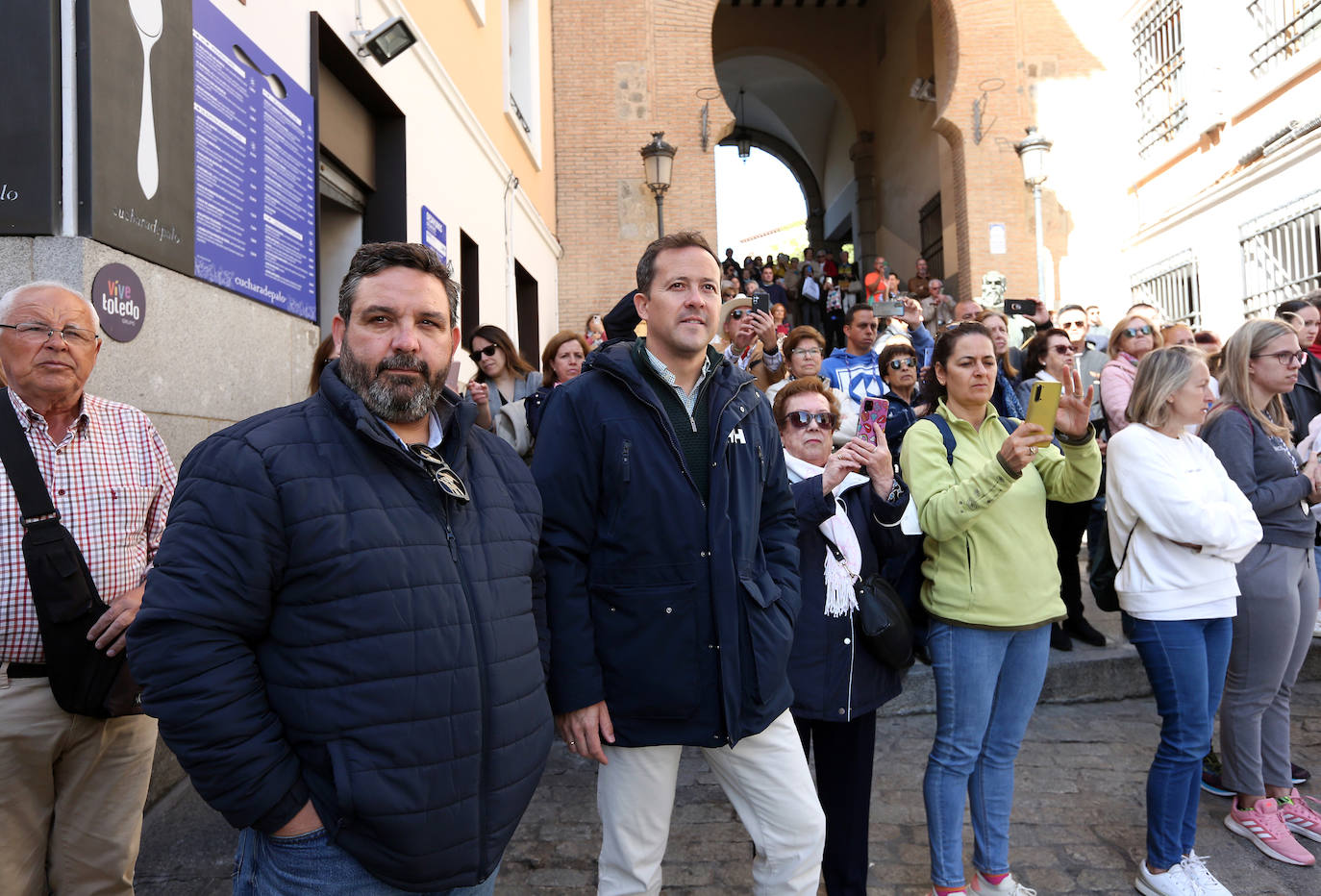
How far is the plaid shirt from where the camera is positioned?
2.48 m

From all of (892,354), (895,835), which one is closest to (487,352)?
(892,354)

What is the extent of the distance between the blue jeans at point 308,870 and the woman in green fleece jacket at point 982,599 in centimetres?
212

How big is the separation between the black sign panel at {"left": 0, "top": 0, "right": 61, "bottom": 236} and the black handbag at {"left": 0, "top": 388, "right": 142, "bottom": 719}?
Result: 125 cm

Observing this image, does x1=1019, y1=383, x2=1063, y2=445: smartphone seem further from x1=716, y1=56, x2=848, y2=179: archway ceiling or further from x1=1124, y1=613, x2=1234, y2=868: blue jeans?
x1=716, y1=56, x2=848, y2=179: archway ceiling

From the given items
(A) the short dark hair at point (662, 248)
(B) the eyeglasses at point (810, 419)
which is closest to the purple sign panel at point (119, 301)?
(A) the short dark hair at point (662, 248)

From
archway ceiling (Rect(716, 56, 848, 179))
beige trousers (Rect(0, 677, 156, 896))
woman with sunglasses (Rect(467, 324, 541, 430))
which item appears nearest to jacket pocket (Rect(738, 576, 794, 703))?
beige trousers (Rect(0, 677, 156, 896))

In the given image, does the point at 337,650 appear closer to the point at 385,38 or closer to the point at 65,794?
the point at 65,794

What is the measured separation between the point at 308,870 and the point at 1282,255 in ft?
41.1

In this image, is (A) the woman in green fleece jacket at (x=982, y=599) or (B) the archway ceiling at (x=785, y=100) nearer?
(A) the woman in green fleece jacket at (x=982, y=599)

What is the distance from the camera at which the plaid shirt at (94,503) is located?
248cm

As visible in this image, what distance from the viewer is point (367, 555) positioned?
1825mm

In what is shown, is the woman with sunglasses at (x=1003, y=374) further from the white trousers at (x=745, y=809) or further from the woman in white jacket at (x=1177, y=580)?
the white trousers at (x=745, y=809)

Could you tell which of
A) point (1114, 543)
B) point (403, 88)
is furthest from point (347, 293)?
point (403, 88)

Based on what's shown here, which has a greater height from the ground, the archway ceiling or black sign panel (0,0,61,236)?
the archway ceiling
